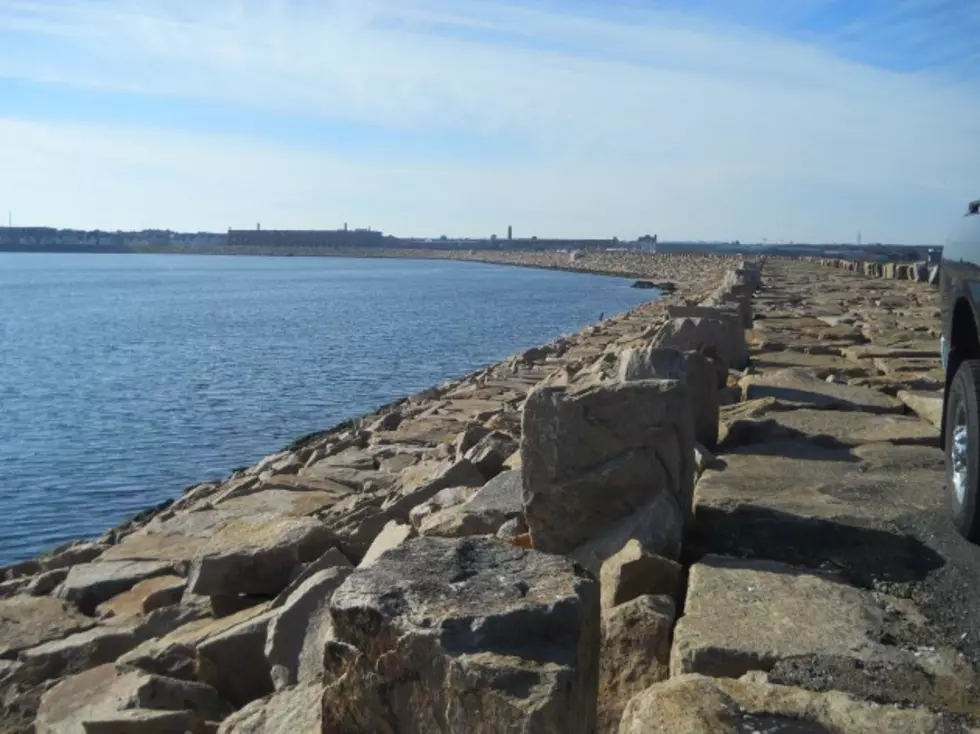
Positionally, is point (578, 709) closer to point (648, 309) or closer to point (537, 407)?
point (537, 407)

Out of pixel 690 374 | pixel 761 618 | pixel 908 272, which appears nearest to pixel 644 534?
pixel 761 618

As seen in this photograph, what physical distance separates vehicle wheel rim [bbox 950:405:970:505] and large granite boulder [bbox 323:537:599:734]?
2123mm

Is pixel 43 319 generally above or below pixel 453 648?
below

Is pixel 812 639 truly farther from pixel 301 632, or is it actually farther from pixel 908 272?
pixel 908 272

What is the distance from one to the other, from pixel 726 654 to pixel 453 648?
97 centimetres

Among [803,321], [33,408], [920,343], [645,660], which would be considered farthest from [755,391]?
[33,408]

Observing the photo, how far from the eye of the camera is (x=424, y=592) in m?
2.90

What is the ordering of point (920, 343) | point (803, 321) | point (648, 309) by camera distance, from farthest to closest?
point (648, 309) < point (803, 321) < point (920, 343)

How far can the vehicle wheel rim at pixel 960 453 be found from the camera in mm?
4402

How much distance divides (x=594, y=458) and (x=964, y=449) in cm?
145

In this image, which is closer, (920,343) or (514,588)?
(514,588)

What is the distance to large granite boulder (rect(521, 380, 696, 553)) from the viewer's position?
4469 mm

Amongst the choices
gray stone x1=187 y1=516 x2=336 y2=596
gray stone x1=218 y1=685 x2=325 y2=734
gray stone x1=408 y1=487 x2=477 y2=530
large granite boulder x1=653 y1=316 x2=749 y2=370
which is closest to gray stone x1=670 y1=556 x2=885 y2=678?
gray stone x1=218 y1=685 x2=325 y2=734

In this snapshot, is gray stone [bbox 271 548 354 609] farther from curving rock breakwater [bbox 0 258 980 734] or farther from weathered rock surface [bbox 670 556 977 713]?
weathered rock surface [bbox 670 556 977 713]
